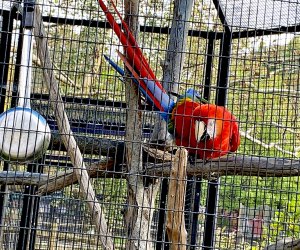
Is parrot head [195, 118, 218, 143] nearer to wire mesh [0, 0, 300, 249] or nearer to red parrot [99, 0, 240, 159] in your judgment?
red parrot [99, 0, 240, 159]

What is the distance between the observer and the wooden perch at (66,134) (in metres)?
2.27

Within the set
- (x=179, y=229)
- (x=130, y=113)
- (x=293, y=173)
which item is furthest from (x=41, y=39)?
(x=293, y=173)

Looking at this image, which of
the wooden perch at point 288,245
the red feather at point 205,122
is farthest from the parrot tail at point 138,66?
the wooden perch at point 288,245

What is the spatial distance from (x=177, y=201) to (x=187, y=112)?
65 centimetres

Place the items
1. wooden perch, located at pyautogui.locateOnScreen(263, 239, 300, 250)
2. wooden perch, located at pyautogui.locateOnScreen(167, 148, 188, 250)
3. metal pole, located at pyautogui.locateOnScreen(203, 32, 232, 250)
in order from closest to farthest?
1. wooden perch, located at pyautogui.locateOnScreen(167, 148, 188, 250)
2. wooden perch, located at pyautogui.locateOnScreen(263, 239, 300, 250)
3. metal pole, located at pyautogui.locateOnScreen(203, 32, 232, 250)

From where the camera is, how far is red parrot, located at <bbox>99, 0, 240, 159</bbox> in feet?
7.84

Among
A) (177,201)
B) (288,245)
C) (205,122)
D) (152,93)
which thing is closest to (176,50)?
(152,93)

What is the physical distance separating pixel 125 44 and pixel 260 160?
77 cm

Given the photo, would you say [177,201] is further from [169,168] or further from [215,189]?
[215,189]

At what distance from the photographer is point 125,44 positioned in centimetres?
235

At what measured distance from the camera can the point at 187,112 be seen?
2697 millimetres

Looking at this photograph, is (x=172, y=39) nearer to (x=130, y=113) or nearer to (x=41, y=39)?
(x=130, y=113)

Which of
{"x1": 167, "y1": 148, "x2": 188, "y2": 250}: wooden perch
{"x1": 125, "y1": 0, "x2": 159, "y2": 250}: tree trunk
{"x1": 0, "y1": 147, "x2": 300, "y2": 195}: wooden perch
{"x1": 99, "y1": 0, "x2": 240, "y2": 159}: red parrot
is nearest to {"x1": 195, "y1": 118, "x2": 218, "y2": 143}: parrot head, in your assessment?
{"x1": 99, "y1": 0, "x2": 240, "y2": 159}: red parrot

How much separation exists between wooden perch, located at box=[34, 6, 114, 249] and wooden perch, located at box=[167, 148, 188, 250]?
0.93 feet
